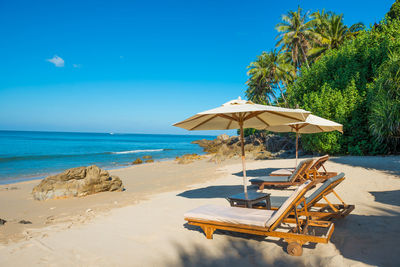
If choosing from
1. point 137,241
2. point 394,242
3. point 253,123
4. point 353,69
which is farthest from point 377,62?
point 137,241

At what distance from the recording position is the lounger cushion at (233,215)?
3607mm

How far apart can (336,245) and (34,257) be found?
4.05 metres

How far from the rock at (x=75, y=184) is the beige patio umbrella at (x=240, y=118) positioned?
17.7ft

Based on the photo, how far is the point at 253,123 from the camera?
243 inches

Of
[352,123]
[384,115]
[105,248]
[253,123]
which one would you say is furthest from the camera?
[352,123]

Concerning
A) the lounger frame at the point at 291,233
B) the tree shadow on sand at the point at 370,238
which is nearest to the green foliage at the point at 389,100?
the tree shadow on sand at the point at 370,238

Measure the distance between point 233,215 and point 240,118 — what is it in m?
2.08

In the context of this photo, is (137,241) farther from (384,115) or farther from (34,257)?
(384,115)

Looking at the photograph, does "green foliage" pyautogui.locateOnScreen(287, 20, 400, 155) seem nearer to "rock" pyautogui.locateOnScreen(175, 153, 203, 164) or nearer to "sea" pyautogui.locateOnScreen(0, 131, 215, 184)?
"rock" pyautogui.locateOnScreen(175, 153, 203, 164)

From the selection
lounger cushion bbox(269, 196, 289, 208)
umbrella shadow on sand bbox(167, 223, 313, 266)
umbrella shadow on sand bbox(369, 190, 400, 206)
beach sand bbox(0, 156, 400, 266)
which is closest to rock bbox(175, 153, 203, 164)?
beach sand bbox(0, 156, 400, 266)

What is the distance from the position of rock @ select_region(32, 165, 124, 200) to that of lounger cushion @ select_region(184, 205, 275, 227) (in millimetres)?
6160

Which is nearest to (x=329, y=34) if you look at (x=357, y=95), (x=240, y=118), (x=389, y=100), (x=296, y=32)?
(x=296, y=32)

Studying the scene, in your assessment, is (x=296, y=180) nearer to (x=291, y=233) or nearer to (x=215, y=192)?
(x=215, y=192)

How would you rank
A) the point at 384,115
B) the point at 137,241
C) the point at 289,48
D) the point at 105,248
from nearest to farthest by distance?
1. the point at 105,248
2. the point at 137,241
3. the point at 384,115
4. the point at 289,48
